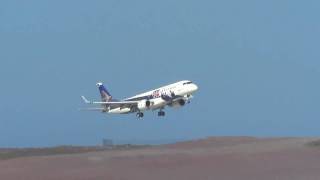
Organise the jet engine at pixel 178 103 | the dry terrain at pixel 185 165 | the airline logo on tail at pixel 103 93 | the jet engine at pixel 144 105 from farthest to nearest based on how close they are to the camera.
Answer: the airline logo on tail at pixel 103 93 → the jet engine at pixel 144 105 → the jet engine at pixel 178 103 → the dry terrain at pixel 185 165

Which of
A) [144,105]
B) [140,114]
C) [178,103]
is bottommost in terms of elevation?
[140,114]

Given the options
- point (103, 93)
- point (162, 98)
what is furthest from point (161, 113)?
point (103, 93)

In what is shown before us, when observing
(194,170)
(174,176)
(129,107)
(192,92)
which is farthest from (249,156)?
(129,107)

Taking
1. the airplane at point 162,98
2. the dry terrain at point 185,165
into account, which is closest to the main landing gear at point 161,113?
the airplane at point 162,98

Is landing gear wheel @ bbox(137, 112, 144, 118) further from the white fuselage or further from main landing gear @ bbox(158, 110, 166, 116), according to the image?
main landing gear @ bbox(158, 110, 166, 116)

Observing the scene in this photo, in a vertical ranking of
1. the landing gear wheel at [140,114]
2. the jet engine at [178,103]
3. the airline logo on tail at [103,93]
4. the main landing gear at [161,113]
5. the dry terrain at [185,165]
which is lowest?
the dry terrain at [185,165]

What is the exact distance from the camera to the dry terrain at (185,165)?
42.8 metres

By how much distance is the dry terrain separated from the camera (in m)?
42.8

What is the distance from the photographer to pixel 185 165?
4828 centimetres

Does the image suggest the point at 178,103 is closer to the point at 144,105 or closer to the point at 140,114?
the point at 144,105

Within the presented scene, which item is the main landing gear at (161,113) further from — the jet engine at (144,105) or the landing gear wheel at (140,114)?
the landing gear wheel at (140,114)

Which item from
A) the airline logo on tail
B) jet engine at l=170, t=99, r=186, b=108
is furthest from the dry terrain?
the airline logo on tail

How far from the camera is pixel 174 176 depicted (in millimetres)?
42531

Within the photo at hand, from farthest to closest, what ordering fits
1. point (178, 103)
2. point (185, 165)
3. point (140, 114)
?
point (140, 114)
point (178, 103)
point (185, 165)
